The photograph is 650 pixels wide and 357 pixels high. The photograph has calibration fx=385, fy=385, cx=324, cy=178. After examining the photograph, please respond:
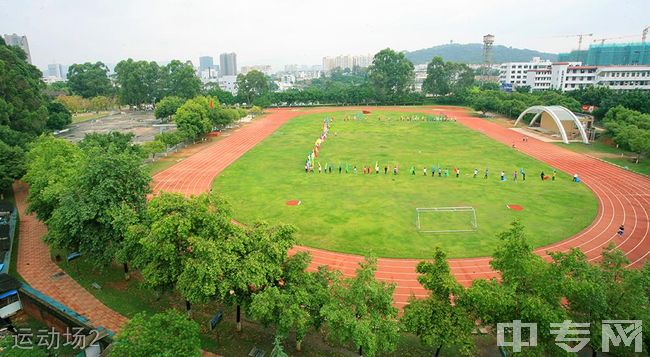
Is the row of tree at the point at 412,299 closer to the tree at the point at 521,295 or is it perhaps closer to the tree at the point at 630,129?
the tree at the point at 521,295

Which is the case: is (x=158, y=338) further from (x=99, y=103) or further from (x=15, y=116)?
(x=99, y=103)

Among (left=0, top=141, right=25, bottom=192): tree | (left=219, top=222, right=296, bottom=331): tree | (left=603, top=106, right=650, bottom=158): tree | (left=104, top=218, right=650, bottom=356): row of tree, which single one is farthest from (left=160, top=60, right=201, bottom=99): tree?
(left=219, top=222, right=296, bottom=331): tree

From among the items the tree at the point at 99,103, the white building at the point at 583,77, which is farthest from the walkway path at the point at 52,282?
the white building at the point at 583,77

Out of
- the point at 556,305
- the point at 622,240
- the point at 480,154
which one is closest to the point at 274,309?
the point at 556,305

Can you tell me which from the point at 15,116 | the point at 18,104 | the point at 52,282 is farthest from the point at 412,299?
the point at 18,104

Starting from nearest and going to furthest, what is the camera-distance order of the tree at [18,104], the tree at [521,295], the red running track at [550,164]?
the tree at [521,295] < the red running track at [550,164] < the tree at [18,104]

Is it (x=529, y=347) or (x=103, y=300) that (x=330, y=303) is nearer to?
(x=529, y=347)

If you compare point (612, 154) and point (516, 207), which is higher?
point (612, 154)
